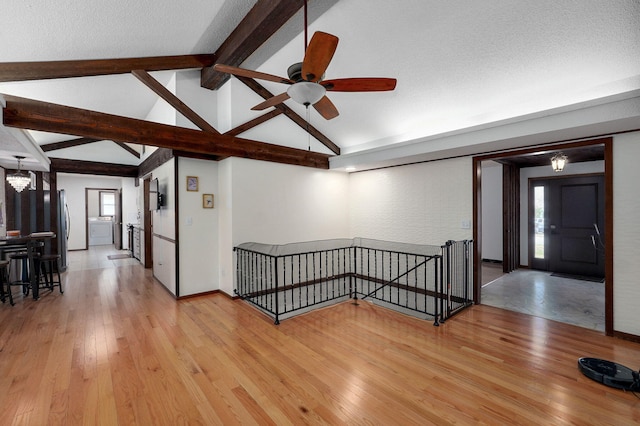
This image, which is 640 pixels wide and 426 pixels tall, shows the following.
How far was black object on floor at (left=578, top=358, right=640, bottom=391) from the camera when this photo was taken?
2.29 meters

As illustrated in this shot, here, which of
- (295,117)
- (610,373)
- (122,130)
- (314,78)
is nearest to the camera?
(314,78)

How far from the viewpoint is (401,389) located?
7.56ft

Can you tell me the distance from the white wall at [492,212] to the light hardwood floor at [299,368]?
4.02 metres

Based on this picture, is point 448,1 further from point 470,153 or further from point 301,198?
point 301,198

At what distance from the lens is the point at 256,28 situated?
2672mm

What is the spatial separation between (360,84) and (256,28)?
1218mm

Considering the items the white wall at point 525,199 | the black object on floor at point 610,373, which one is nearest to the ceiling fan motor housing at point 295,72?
the black object on floor at point 610,373

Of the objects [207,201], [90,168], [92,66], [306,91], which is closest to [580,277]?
[306,91]

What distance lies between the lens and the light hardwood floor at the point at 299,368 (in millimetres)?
2041

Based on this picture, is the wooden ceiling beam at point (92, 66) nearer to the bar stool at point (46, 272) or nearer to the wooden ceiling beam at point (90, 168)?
the bar stool at point (46, 272)

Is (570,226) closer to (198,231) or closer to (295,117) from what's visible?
(295,117)

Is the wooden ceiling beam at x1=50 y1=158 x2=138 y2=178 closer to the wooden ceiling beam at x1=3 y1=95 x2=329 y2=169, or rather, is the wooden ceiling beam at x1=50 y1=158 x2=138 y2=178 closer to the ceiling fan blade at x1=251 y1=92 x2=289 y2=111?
the wooden ceiling beam at x1=3 y1=95 x2=329 y2=169

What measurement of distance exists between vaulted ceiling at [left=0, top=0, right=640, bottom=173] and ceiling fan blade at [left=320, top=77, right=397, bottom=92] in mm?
755

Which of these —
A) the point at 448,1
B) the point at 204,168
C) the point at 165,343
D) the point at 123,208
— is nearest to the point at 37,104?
the point at 204,168
